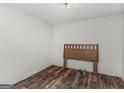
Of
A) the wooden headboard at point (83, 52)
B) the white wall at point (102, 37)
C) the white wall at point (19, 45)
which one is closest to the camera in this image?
the white wall at point (19, 45)

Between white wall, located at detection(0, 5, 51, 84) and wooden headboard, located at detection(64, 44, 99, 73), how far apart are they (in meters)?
0.86

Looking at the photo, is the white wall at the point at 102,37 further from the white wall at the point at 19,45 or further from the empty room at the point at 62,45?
the white wall at the point at 19,45

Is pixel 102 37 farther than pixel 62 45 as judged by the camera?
No

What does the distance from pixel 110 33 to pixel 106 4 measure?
3.31ft

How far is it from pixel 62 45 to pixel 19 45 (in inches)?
62.1

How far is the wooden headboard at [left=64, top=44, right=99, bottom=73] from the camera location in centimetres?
296

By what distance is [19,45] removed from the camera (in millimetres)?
2572

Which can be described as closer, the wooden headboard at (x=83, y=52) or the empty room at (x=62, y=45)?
the empty room at (x=62, y=45)

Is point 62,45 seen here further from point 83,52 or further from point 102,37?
point 102,37

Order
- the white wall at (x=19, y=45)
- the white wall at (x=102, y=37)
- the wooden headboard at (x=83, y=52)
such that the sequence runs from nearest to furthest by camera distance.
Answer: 1. the white wall at (x=19, y=45)
2. the white wall at (x=102, y=37)
3. the wooden headboard at (x=83, y=52)

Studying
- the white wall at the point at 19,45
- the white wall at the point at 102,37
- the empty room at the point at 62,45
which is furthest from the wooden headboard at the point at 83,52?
the white wall at the point at 19,45

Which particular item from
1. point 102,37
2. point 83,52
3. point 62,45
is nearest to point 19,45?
point 62,45

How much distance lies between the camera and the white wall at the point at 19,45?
223cm

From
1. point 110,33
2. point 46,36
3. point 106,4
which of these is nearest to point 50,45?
point 46,36
